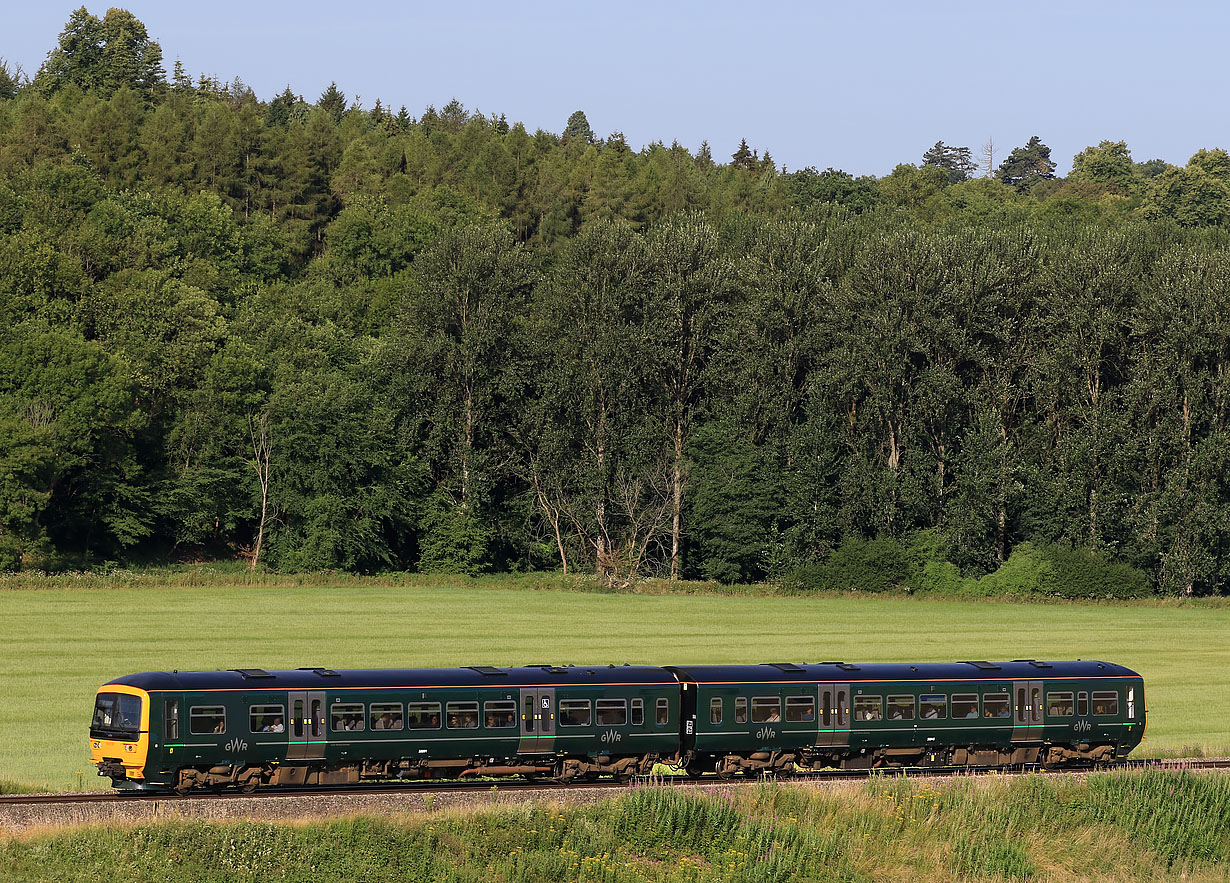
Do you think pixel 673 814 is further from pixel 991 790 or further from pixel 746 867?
pixel 991 790

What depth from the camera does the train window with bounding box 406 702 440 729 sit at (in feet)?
116

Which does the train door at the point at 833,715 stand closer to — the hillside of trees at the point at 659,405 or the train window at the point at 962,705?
the train window at the point at 962,705

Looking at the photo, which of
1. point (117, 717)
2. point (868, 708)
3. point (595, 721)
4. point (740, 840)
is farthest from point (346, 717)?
point (868, 708)

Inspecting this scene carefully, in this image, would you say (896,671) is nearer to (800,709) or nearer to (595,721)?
(800,709)

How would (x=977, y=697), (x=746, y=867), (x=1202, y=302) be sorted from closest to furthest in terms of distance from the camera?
(x=746, y=867), (x=977, y=697), (x=1202, y=302)

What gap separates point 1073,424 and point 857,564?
60.3ft

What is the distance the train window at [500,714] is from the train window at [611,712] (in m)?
2.20

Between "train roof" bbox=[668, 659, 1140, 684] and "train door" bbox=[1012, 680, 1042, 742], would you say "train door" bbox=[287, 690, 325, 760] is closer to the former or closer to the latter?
"train roof" bbox=[668, 659, 1140, 684]

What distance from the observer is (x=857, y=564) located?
323 ft

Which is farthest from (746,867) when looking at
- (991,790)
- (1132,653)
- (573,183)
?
(573,183)

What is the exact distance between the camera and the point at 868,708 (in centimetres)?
3997

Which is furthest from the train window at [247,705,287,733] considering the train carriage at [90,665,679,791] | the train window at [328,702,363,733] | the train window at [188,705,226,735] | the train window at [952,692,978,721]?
the train window at [952,692,978,721]

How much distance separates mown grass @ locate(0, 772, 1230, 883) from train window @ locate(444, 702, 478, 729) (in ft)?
13.8

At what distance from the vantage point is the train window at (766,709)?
38.8 meters
